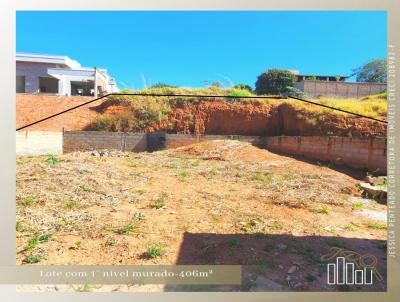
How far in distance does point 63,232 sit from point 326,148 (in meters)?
7.51

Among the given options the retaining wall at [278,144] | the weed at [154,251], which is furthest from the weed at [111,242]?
the retaining wall at [278,144]

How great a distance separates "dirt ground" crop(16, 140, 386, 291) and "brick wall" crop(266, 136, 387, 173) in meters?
0.50

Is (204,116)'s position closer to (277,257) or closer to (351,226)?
(351,226)

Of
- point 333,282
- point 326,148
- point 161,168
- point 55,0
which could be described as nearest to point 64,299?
point 333,282

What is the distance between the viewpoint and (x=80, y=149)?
33.5ft

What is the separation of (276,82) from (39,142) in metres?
7.56

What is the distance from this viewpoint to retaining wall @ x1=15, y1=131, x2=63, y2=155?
8.73 meters

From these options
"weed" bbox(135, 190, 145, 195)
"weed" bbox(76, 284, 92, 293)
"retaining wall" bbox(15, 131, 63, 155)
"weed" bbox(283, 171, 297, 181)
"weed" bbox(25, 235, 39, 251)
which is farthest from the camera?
"retaining wall" bbox(15, 131, 63, 155)

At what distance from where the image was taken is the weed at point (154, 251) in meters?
3.16

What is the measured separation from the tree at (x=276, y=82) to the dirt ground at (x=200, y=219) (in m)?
3.02

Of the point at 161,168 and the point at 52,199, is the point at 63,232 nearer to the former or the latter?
the point at 52,199

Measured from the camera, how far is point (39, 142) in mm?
9039

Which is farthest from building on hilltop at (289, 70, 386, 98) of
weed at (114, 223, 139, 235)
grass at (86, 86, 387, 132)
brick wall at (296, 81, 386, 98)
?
weed at (114, 223, 139, 235)

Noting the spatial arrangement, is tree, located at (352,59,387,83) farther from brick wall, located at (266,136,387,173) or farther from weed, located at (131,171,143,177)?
weed, located at (131,171,143,177)
